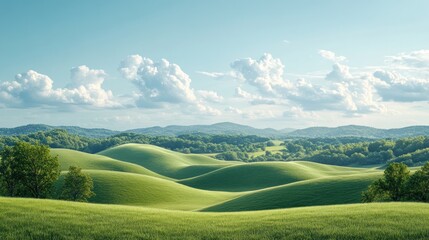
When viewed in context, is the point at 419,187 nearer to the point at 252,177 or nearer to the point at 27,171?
the point at 27,171

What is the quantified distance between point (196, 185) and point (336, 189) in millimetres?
60341

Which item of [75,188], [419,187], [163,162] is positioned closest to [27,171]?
[75,188]

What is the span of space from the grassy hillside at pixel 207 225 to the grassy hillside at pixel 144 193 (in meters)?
41.9

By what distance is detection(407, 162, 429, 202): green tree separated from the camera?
1607 inches

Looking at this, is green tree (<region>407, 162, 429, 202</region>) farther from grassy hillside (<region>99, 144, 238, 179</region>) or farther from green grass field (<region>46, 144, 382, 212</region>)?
grassy hillside (<region>99, 144, 238, 179</region>)

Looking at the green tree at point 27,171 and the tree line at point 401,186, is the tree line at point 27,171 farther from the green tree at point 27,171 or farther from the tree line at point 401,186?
the tree line at point 401,186

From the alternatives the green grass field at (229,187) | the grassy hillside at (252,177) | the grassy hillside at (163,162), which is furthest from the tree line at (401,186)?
the grassy hillside at (163,162)

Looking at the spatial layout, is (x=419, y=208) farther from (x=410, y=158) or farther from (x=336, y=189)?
(x=410, y=158)

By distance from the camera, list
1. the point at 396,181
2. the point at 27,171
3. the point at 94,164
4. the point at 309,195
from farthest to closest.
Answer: the point at 94,164
the point at 309,195
the point at 27,171
the point at 396,181

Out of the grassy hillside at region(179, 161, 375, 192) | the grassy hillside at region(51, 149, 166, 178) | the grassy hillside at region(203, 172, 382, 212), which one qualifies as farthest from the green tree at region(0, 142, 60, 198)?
the grassy hillside at region(51, 149, 166, 178)

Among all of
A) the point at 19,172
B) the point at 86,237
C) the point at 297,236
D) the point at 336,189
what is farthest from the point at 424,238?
the point at 19,172

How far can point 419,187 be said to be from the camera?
1609 inches

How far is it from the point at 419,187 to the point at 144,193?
4838 centimetres

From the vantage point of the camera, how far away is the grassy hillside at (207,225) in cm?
2006
